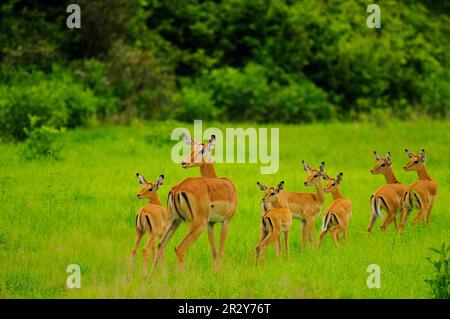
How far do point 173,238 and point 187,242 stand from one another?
212cm

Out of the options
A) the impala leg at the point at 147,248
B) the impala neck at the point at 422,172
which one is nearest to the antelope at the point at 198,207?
the impala leg at the point at 147,248

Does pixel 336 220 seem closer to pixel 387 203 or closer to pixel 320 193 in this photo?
pixel 320 193

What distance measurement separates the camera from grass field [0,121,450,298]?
950 centimetres

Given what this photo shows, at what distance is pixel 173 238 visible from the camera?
40.2 feet

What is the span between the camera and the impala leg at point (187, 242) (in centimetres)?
1008

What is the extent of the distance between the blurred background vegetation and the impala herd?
1076 centimetres

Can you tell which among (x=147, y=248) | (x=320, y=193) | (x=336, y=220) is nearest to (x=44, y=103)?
(x=320, y=193)

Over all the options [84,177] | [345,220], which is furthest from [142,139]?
[345,220]

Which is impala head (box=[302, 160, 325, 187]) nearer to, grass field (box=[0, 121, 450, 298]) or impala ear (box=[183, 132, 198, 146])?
grass field (box=[0, 121, 450, 298])

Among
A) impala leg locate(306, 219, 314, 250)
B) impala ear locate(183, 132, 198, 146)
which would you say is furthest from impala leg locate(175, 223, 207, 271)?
impala leg locate(306, 219, 314, 250)

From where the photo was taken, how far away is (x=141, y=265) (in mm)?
10648

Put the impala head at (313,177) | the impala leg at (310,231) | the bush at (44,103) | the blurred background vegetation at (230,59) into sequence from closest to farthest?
the impala leg at (310,231)
the impala head at (313,177)
the bush at (44,103)
the blurred background vegetation at (230,59)

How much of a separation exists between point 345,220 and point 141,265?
252cm

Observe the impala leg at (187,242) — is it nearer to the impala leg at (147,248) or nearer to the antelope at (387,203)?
the impala leg at (147,248)
